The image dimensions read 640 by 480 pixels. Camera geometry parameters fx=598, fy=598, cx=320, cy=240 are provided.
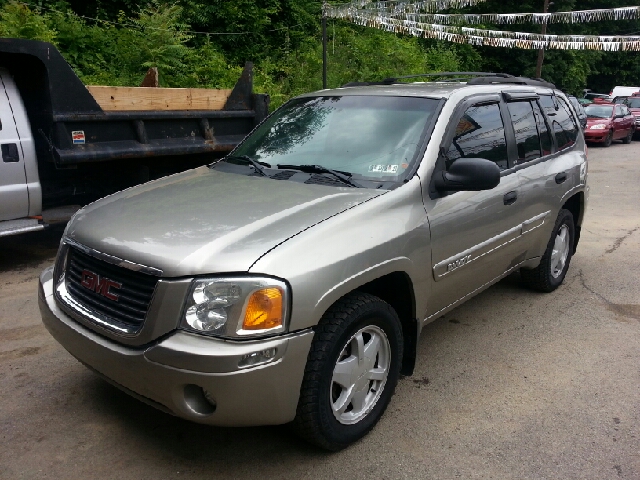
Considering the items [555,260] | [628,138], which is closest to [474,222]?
[555,260]

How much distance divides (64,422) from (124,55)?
9.62 metres

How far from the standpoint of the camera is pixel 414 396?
3.65 meters

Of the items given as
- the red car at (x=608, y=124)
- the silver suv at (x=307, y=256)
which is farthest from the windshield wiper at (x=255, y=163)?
the red car at (x=608, y=124)

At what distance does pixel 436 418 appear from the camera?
340 centimetres

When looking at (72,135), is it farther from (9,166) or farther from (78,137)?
(9,166)

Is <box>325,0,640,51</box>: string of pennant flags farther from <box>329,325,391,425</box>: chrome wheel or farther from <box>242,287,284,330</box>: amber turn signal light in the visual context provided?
<box>242,287,284,330</box>: amber turn signal light

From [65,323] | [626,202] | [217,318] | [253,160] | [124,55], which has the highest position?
[124,55]

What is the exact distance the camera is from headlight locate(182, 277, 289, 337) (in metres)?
2.54

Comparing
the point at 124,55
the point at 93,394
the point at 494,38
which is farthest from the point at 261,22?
the point at 93,394

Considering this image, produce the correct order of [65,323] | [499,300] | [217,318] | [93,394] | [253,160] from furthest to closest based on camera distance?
[499,300] → [253,160] → [93,394] → [65,323] → [217,318]

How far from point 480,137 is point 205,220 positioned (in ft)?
6.72

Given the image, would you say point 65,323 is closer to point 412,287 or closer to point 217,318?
point 217,318

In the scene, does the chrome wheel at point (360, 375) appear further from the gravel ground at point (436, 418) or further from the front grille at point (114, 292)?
the front grille at point (114, 292)

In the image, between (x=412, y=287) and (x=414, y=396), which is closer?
(x=412, y=287)
